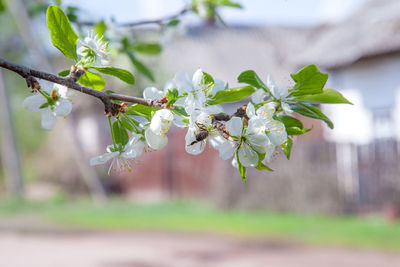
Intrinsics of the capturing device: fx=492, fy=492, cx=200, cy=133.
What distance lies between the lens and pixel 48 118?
1.24 meters

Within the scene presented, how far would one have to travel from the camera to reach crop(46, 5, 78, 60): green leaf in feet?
3.79

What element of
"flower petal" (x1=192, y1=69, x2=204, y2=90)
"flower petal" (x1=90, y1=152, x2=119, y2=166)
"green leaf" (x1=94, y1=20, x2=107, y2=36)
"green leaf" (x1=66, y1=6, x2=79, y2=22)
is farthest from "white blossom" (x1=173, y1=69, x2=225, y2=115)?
"green leaf" (x1=66, y1=6, x2=79, y2=22)

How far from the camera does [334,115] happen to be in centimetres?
1052

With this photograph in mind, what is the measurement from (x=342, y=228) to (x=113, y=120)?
6129 millimetres

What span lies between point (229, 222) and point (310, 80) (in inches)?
258

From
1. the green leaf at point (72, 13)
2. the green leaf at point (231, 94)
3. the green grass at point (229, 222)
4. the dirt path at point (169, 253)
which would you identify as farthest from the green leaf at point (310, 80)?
the green grass at point (229, 222)

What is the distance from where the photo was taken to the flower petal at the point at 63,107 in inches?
48.2

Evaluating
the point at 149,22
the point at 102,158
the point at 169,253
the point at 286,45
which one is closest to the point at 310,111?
the point at 102,158

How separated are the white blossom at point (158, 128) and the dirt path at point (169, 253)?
4.28 metres

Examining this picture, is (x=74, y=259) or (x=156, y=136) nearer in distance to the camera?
(x=156, y=136)

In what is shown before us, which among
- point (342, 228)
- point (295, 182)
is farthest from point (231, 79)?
point (342, 228)

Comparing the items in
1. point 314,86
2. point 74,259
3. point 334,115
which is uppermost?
point 334,115

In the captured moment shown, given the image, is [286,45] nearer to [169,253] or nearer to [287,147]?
[169,253]

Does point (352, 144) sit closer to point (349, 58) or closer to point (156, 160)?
point (349, 58)
